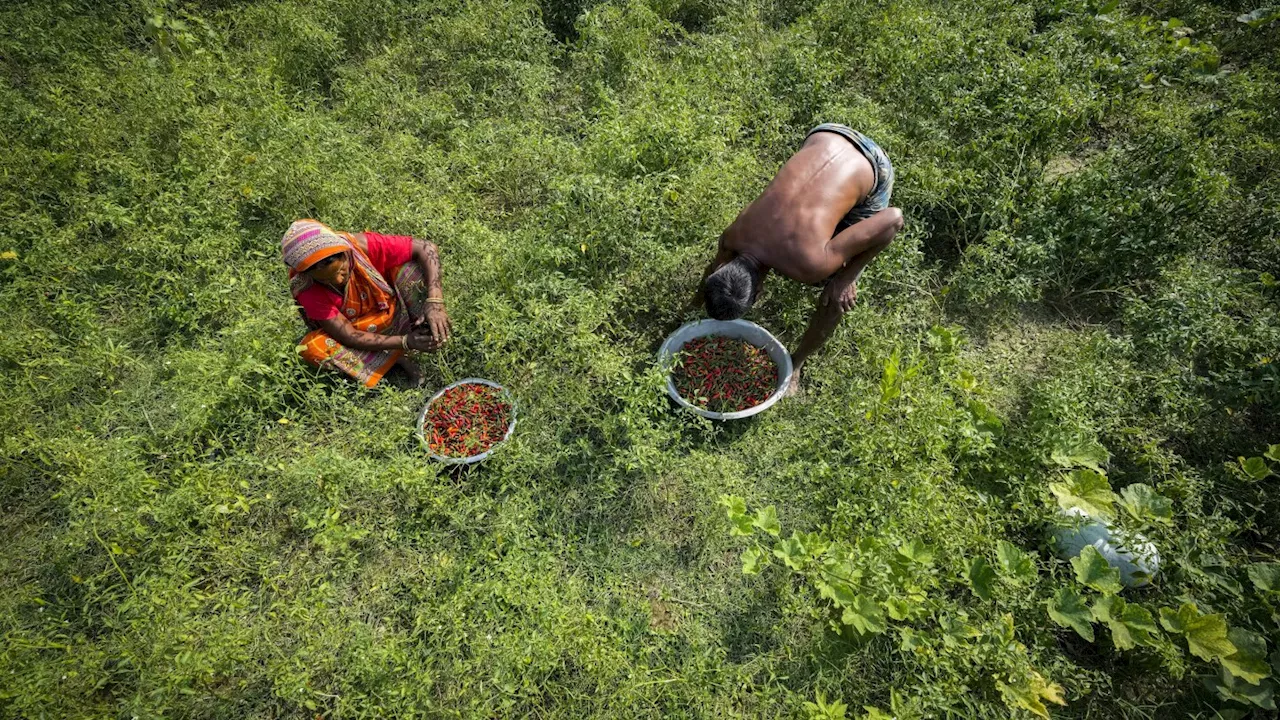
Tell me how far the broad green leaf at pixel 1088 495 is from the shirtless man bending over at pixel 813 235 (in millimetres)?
1378

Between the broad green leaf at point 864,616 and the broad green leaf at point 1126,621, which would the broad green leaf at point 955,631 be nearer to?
the broad green leaf at point 864,616

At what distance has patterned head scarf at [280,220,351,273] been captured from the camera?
3145 mm

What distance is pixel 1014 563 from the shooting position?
273 centimetres

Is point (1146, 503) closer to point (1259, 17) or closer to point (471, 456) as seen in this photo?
point (471, 456)

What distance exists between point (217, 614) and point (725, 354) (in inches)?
113

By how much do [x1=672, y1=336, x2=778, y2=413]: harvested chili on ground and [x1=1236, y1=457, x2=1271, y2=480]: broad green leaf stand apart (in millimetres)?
2251

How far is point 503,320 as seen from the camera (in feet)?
11.6

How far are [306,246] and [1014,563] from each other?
3.67 metres

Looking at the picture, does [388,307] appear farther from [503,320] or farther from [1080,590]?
[1080,590]

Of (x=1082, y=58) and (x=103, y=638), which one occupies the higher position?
(x=1082, y=58)

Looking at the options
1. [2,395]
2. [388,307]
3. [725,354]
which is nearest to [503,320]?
[388,307]

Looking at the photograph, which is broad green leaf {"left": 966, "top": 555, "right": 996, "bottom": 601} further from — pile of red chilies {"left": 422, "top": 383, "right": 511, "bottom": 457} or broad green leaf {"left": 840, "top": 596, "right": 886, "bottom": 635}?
pile of red chilies {"left": 422, "top": 383, "right": 511, "bottom": 457}

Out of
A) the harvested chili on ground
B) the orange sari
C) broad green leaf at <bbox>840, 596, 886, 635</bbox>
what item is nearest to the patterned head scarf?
the orange sari

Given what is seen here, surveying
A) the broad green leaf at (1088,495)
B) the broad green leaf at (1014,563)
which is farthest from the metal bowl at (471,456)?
the broad green leaf at (1088,495)
